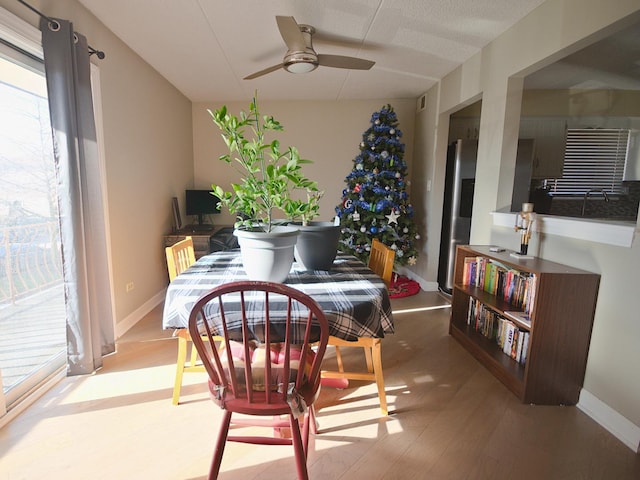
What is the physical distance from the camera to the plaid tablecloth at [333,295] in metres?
1.25

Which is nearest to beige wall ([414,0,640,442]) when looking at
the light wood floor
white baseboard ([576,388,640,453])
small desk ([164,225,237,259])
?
white baseboard ([576,388,640,453])

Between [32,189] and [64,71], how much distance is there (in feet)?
2.69

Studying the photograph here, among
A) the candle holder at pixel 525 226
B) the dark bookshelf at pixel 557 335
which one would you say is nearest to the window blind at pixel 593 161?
the candle holder at pixel 525 226

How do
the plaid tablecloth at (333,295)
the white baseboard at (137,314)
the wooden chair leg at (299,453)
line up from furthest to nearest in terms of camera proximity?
the white baseboard at (137,314) → the plaid tablecloth at (333,295) → the wooden chair leg at (299,453)

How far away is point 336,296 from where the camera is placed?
1.33 metres

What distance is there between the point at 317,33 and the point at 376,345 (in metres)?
2.40

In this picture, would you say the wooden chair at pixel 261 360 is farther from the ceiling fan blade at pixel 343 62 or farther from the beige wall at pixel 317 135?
the beige wall at pixel 317 135

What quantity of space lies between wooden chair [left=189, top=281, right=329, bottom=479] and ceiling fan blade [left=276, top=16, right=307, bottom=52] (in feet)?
5.77

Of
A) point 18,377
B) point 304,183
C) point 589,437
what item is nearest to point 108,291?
point 18,377

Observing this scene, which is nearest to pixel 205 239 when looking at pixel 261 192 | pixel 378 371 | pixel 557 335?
pixel 261 192

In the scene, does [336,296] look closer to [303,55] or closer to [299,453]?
[299,453]

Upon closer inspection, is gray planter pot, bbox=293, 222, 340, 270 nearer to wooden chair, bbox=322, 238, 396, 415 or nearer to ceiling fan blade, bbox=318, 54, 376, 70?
wooden chair, bbox=322, 238, 396, 415

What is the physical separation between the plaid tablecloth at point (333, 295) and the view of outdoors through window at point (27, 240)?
1268 mm

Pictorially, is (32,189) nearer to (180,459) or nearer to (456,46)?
(180,459)
